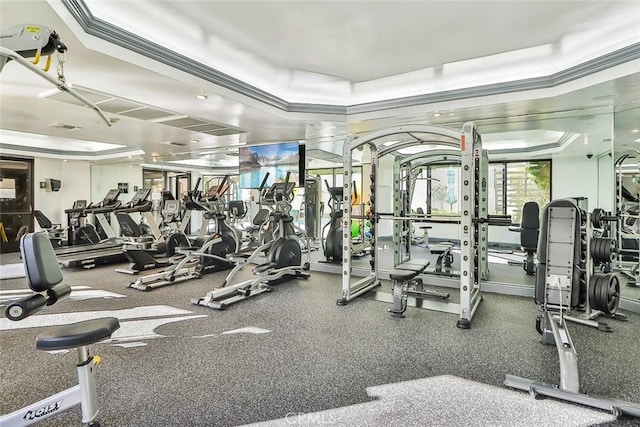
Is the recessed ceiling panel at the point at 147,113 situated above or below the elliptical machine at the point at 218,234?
above

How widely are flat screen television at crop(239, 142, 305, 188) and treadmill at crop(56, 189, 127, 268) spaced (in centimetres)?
264

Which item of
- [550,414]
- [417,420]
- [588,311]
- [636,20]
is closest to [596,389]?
[550,414]

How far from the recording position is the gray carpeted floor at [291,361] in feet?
7.05

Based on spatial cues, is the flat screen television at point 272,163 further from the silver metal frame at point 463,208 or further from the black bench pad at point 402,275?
the black bench pad at point 402,275

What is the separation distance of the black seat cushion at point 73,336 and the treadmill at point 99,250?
5.42 m

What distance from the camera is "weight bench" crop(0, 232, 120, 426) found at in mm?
1666

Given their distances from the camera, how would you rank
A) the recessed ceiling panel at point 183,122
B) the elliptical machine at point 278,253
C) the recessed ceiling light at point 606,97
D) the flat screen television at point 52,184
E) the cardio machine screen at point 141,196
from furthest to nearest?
the flat screen television at point 52,184 → the cardio machine screen at point 141,196 → the recessed ceiling panel at point 183,122 → the elliptical machine at point 278,253 → the recessed ceiling light at point 606,97

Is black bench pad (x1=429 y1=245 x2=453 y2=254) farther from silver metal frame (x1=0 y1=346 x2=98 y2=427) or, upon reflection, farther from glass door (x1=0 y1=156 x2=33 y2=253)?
glass door (x1=0 y1=156 x2=33 y2=253)

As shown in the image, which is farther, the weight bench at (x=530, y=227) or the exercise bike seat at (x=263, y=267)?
the weight bench at (x=530, y=227)

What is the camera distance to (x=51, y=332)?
1.72 m

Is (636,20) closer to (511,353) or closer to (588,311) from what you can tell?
(588,311)

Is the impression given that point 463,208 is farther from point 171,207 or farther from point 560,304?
point 171,207

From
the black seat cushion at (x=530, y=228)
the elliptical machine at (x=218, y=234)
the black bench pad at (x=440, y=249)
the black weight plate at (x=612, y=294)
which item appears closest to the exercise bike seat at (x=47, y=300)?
the black weight plate at (x=612, y=294)

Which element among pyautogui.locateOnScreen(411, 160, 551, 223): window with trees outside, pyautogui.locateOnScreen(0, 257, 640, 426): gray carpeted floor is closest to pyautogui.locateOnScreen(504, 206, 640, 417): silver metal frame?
pyautogui.locateOnScreen(0, 257, 640, 426): gray carpeted floor
